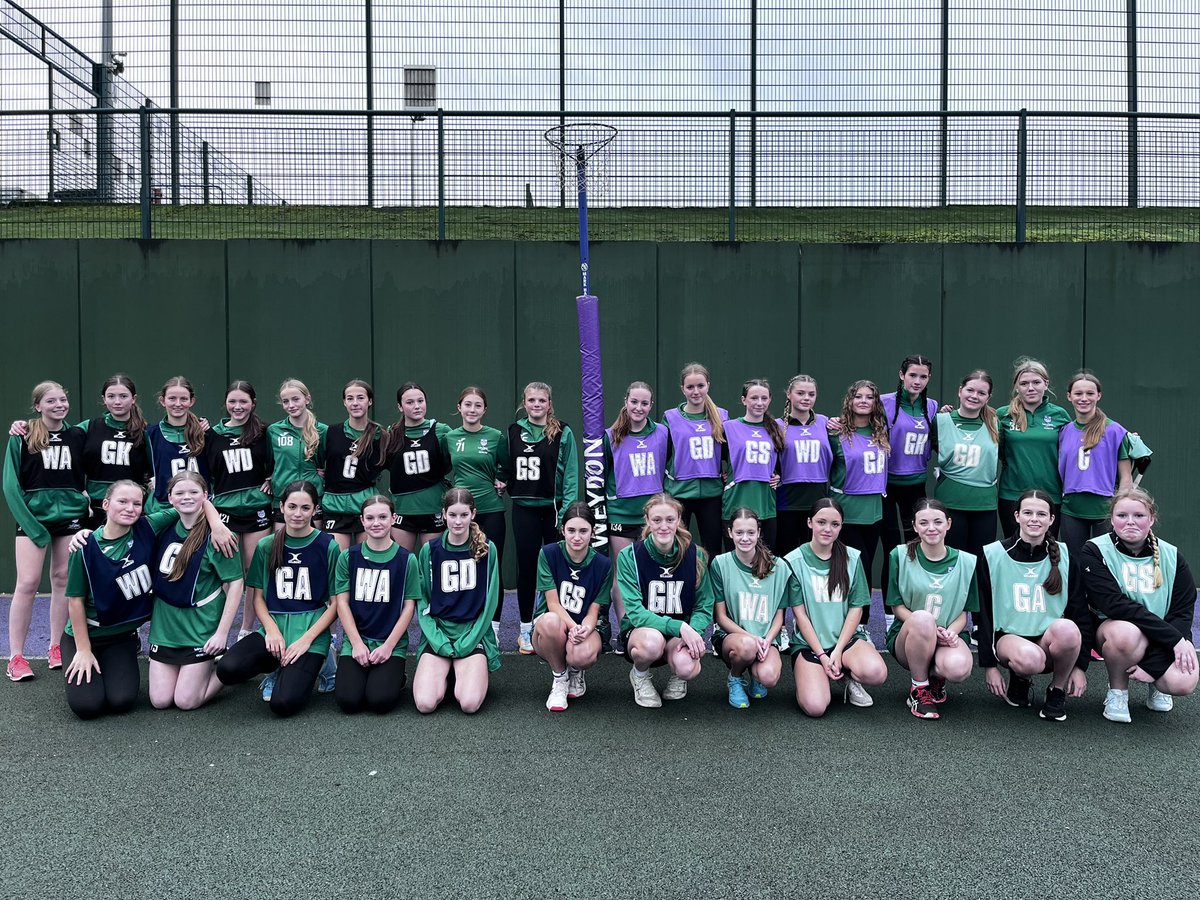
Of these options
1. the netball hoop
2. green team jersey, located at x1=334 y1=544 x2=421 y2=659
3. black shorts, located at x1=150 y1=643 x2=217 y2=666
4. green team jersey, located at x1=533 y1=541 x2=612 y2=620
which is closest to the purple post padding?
the netball hoop

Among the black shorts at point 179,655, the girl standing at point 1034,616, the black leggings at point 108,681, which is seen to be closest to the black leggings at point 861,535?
the girl standing at point 1034,616

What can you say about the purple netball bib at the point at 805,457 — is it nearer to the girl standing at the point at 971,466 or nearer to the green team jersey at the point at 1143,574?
the girl standing at the point at 971,466

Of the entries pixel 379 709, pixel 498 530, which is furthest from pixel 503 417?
pixel 379 709

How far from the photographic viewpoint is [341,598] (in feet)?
16.9

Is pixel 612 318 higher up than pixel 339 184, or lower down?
lower down

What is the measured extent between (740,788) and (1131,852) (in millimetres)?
1491

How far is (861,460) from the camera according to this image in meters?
6.16

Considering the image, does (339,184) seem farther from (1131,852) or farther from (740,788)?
(1131,852)

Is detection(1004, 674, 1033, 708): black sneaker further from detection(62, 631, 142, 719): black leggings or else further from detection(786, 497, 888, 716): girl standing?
detection(62, 631, 142, 719): black leggings

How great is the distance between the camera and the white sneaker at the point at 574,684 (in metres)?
5.14

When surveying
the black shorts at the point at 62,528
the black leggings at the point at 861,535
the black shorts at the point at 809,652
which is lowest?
the black shorts at the point at 809,652

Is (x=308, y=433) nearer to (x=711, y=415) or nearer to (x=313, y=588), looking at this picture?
(x=313, y=588)

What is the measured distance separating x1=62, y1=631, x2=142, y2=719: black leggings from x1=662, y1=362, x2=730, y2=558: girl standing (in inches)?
137

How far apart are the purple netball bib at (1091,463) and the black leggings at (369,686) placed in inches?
178
